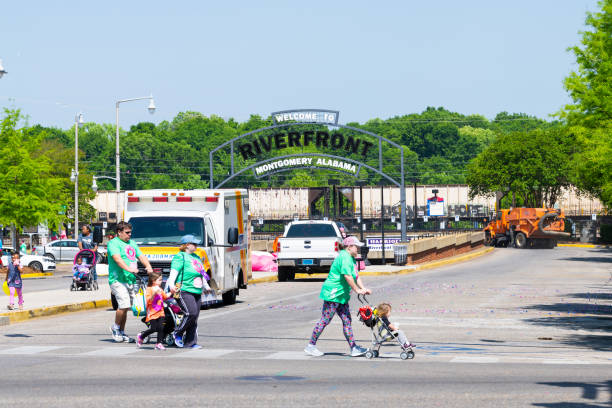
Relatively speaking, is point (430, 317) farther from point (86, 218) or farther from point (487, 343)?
point (86, 218)

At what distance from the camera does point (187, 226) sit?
2077 centimetres

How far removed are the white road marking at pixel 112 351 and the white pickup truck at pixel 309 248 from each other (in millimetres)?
18221

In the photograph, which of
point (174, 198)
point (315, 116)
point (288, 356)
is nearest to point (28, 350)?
point (288, 356)

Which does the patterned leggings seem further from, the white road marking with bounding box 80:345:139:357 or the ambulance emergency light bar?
the ambulance emergency light bar

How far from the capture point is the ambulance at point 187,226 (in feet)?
66.7

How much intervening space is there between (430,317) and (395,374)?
8.18m

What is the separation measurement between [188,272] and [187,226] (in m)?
6.57

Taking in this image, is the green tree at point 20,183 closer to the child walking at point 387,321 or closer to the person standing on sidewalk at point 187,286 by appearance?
the person standing on sidewalk at point 187,286

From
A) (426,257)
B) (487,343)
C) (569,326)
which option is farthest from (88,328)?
(426,257)

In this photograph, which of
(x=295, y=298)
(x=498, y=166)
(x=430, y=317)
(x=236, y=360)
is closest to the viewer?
(x=236, y=360)

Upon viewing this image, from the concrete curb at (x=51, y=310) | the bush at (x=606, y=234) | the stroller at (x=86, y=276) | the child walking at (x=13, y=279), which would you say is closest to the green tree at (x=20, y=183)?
the stroller at (x=86, y=276)

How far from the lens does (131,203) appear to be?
21.3 metres

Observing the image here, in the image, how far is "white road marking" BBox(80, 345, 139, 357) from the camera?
13227 mm

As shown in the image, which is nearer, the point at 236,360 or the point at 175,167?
the point at 236,360
